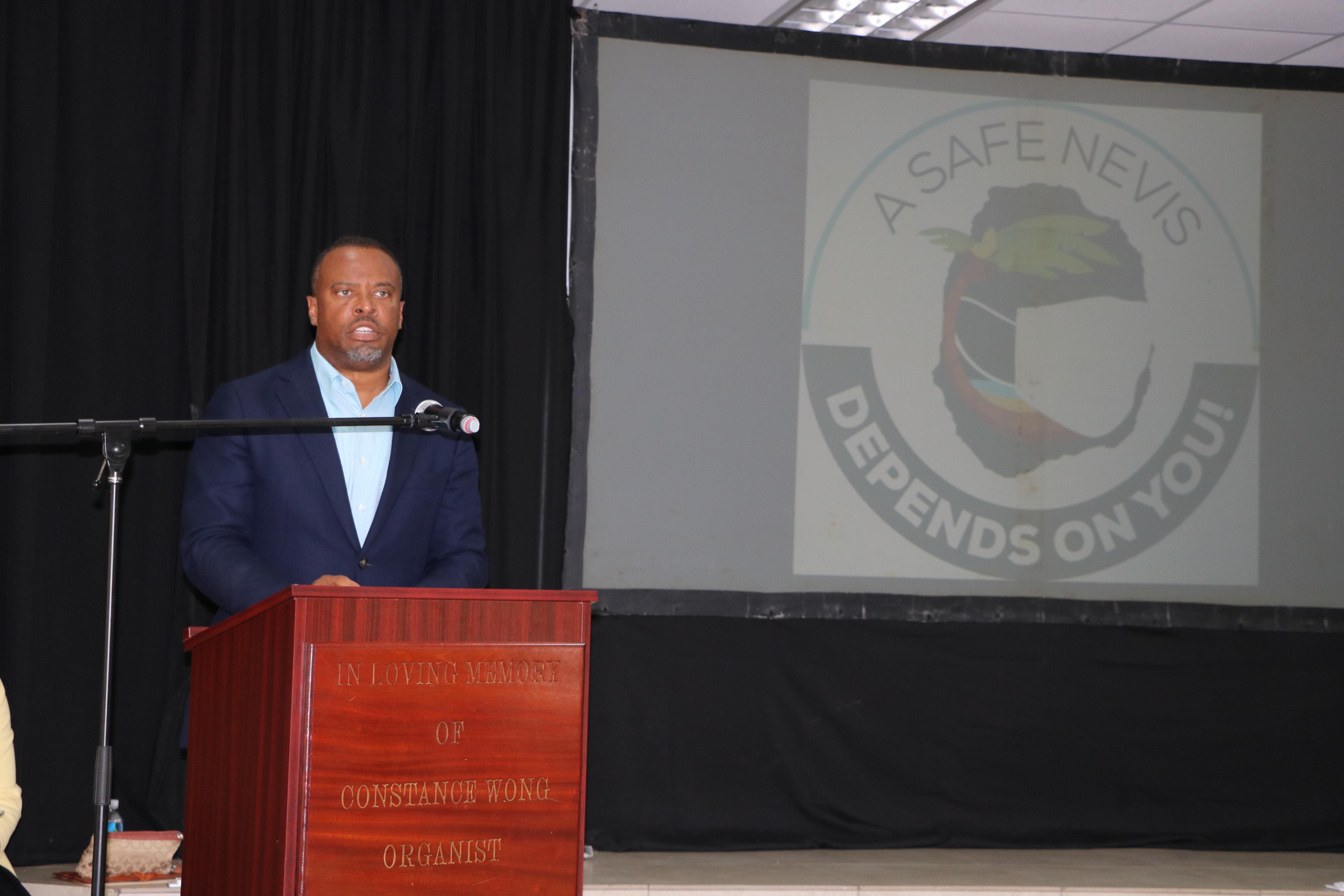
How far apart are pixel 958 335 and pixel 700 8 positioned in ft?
4.59

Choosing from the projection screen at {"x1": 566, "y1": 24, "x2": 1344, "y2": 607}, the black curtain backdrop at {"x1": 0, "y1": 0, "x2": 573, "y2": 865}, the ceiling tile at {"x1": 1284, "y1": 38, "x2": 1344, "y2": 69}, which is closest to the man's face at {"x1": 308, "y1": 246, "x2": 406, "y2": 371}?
the black curtain backdrop at {"x1": 0, "y1": 0, "x2": 573, "y2": 865}

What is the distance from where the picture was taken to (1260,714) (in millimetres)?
4555

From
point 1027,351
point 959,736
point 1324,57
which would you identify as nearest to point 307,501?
point 959,736

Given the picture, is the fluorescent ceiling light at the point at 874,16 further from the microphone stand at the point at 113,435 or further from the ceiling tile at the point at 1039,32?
the microphone stand at the point at 113,435

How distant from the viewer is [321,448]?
2.79 m

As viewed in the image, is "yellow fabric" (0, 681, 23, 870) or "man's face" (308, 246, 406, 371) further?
"man's face" (308, 246, 406, 371)

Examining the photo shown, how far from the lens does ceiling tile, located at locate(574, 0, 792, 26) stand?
14.0 ft

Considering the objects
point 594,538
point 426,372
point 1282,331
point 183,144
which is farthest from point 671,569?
point 1282,331

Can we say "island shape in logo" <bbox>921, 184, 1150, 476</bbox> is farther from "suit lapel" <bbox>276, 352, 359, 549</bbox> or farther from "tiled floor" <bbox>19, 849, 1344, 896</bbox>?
"suit lapel" <bbox>276, 352, 359, 549</bbox>

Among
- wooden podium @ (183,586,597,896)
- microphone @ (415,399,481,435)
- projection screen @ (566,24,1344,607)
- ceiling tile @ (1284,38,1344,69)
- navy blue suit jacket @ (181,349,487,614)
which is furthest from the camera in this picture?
ceiling tile @ (1284,38,1344,69)

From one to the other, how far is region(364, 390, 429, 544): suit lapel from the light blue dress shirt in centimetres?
3

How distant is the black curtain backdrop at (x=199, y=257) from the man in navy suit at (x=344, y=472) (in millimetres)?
1143

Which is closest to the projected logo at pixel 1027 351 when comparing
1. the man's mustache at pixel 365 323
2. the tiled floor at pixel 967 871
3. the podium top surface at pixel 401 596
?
the tiled floor at pixel 967 871

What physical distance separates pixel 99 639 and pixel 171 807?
535mm
